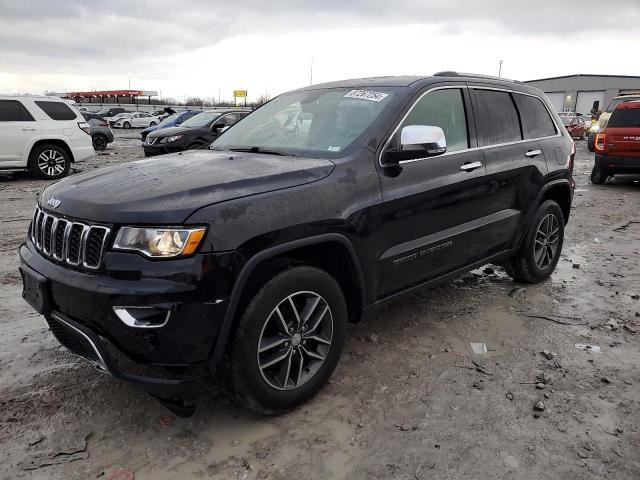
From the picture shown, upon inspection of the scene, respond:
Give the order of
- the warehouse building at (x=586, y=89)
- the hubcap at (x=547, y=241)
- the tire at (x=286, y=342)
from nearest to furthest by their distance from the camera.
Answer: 1. the tire at (x=286, y=342)
2. the hubcap at (x=547, y=241)
3. the warehouse building at (x=586, y=89)

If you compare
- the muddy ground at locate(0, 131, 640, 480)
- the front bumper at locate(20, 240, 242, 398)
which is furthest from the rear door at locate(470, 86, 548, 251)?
the front bumper at locate(20, 240, 242, 398)

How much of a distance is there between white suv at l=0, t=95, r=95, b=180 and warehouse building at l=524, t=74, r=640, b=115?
168ft

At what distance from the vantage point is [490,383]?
10.4 ft

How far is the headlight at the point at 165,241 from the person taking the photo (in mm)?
2291

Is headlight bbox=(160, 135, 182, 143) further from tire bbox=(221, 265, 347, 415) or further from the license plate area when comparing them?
tire bbox=(221, 265, 347, 415)

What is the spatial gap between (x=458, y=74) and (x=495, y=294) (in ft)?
6.45

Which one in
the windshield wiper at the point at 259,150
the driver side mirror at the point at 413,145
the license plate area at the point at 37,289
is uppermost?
the driver side mirror at the point at 413,145

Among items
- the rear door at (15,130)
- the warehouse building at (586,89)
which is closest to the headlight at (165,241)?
the rear door at (15,130)

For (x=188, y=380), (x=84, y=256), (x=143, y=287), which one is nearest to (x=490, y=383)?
(x=188, y=380)

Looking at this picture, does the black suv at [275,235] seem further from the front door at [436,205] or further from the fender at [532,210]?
the fender at [532,210]

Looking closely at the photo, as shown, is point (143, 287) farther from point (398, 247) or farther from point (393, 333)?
point (393, 333)

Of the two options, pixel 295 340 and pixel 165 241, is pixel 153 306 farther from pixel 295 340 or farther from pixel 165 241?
pixel 295 340

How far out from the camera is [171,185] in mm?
2551

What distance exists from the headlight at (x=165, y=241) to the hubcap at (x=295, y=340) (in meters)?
0.55
